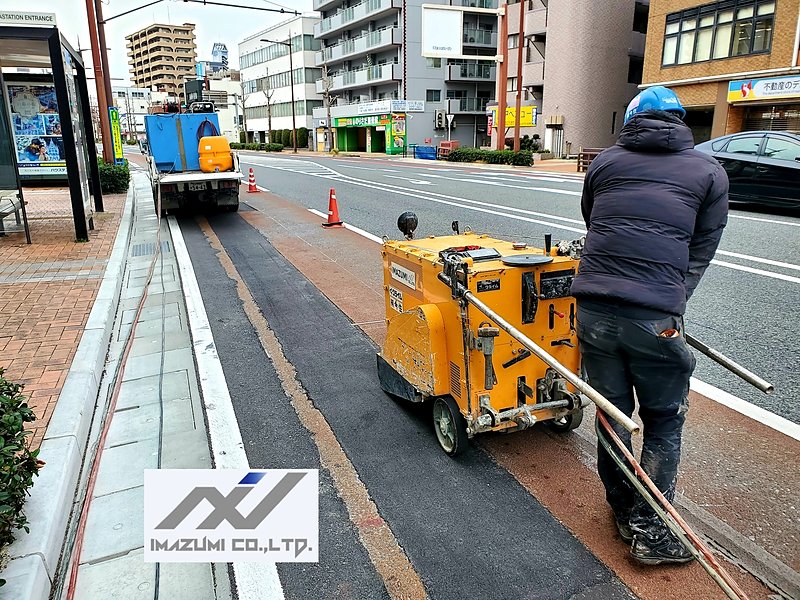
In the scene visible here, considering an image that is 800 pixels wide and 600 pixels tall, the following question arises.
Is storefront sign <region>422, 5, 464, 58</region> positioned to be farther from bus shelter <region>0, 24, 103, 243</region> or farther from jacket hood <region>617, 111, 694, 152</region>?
jacket hood <region>617, 111, 694, 152</region>

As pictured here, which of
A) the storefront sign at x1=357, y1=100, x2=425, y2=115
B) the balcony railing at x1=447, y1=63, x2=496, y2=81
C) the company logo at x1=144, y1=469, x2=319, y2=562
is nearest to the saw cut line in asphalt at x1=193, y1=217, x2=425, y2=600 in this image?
the company logo at x1=144, y1=469, x2=319, y2=562

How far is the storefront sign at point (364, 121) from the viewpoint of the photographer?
5317 cm

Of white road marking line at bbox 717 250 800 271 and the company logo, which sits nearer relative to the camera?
the company logo

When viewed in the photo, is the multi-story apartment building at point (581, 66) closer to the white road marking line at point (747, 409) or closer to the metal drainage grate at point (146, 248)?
the metal drainage grate at point (146, 248)

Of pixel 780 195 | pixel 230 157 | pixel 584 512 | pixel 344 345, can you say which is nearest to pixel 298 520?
pixel 584 512

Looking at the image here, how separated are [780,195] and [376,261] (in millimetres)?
9358

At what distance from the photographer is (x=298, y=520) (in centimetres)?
272

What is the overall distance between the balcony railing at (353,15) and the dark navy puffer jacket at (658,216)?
5430 centimetres

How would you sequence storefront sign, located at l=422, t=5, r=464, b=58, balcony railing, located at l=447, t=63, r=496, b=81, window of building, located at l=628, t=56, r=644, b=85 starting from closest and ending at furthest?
storefront sign, located at l=422, t=5, r=464, b=58
window of building, located at l=628, t=56, r=644, b=85
balcony railing, located at l=447, t=63, r=496, b=81

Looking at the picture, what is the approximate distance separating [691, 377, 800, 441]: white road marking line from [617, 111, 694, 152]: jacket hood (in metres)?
2.37

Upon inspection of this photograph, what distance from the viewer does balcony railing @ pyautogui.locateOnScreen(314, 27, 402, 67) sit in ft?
173

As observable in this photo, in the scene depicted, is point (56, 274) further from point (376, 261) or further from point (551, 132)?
point (551, 132)

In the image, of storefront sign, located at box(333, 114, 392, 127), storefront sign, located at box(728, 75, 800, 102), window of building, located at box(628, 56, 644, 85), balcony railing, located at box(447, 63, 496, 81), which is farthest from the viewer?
balcony railing, located at box(447, 63, 496, 81)

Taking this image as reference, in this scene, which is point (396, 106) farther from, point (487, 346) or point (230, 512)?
point (230, 512)
